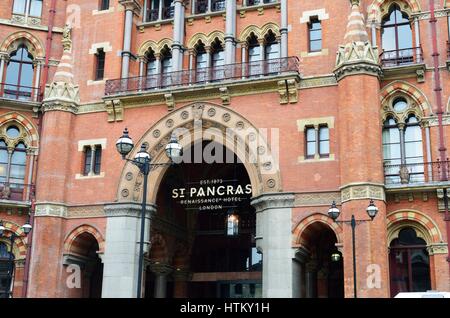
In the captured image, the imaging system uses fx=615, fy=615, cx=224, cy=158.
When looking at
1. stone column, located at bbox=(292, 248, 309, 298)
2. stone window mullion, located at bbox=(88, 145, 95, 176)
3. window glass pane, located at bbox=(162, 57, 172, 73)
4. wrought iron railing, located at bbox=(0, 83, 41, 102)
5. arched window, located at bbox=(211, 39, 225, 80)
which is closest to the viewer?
stone column, located at bbox=(292, 248, 309, 298)

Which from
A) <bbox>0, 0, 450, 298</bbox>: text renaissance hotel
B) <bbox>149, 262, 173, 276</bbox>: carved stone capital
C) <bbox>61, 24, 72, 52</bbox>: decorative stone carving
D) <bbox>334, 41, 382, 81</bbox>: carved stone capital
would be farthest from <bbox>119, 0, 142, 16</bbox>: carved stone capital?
<bbox>149, 262, 173, 276</bbox>: carved stone capital

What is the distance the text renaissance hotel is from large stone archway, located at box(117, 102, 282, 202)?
0.25 ft

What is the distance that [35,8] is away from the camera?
34.7 metres

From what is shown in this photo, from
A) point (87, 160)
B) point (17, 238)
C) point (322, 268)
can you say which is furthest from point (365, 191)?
point (17, 238)

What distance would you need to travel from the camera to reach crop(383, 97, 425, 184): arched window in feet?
85.5

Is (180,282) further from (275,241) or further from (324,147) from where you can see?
(324,147)

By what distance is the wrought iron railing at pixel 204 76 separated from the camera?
2830 cm

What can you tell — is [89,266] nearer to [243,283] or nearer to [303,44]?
[243,283]

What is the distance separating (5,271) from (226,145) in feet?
42.7

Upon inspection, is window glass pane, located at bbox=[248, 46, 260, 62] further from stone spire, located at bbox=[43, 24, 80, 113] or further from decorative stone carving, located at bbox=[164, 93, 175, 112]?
stone spire, located at bbox=[43, 24, 80, 113]

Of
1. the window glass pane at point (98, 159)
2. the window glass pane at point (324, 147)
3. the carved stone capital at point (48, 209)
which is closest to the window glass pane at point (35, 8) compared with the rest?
the window glass pane at point (98, 159)

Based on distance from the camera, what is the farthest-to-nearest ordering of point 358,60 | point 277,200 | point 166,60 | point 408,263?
1. point 166,60
2. point 277,200
3. point 358,60
4. point 408,263

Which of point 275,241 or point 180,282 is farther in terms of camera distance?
point 180,282

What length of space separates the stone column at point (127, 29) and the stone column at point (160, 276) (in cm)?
1003
